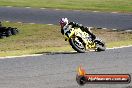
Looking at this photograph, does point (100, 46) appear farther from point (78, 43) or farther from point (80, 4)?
point (80, 4)

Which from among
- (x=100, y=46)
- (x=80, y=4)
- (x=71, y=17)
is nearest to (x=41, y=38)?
(x=71, y=17)

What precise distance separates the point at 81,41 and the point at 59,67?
4.07 m

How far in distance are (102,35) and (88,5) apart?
58.6 ft

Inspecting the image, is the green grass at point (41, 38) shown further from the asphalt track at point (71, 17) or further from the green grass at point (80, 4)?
the green grass at point (80, 4)

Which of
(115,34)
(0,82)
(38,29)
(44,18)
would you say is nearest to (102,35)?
(115,34)

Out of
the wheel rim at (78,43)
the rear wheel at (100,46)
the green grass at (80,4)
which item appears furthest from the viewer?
the green grass at (80,4)

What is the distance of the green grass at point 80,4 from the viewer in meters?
42.6

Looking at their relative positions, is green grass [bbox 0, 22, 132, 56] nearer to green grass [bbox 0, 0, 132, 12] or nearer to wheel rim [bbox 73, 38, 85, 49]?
wheel rim [bbox 73, 38, 85, 49]

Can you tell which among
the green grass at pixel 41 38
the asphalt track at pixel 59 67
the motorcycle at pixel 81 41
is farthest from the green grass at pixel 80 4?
the asphalt track at pixel 59 67

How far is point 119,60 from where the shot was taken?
1438 centimetres

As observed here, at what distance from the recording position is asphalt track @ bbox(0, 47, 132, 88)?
36.3 ft

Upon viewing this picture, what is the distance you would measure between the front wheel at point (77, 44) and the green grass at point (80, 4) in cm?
2388

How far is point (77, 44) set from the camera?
16.8 meters

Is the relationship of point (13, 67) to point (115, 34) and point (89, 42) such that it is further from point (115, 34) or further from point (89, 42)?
point (115, 34)
